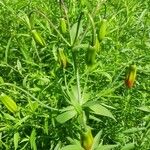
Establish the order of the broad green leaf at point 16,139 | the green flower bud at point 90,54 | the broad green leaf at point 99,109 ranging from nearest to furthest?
the green flower bud at point 90,54 → the broad green leaf at point 99,109 → the broad green leaf at point 16,139

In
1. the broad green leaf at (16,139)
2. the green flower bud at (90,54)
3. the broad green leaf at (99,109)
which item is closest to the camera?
the green flower bud at (90,54)

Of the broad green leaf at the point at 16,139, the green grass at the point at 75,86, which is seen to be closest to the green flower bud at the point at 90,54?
the green grass at the point at 75,86

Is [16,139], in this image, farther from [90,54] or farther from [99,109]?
[90,54]

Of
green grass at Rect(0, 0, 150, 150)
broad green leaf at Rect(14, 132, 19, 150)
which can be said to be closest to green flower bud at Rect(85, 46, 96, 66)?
green grass at Rect(0, 0, 150, 150)

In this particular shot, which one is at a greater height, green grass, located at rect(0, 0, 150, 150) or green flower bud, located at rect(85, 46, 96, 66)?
green flower bud, located at rect(85, 46, 96, 66)

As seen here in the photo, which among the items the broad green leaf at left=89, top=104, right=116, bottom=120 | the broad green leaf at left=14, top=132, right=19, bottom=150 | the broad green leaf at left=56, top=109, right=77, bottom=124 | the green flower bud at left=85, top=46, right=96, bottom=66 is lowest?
the broad green leaf at left=14, top=132, right=19, bottom=150

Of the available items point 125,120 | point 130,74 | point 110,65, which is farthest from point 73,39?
A: point 125,120

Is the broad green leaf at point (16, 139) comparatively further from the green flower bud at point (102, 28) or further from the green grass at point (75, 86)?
the green flower bud at point (102, 28)

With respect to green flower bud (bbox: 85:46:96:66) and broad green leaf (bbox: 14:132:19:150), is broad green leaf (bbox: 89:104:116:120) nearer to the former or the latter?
green flower bud (bbox: 85:46:96:66)

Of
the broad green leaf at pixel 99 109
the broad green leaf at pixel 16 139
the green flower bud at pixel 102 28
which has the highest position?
the green flower bud at pixel 102 28
